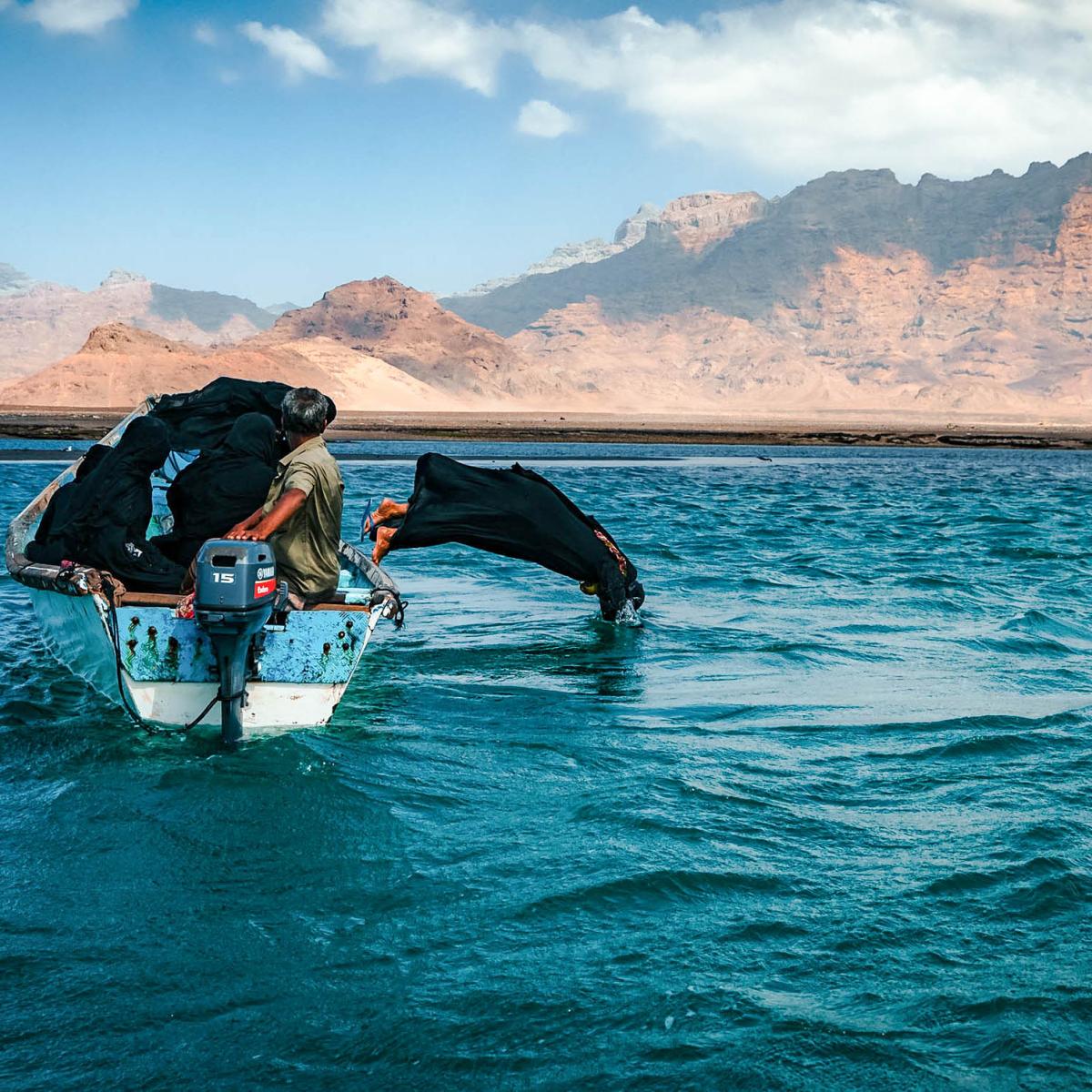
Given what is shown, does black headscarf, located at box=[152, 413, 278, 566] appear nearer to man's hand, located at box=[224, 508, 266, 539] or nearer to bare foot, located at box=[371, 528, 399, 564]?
man's hand, located at box=[224, 508, 266, 539]

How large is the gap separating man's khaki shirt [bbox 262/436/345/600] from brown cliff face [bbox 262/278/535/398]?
146 metres

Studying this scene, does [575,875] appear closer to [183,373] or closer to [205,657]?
[205,657]

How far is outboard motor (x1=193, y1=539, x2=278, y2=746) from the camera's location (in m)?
6.91

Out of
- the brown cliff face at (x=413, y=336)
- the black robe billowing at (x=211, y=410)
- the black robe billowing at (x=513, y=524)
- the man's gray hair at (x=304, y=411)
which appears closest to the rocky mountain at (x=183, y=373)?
the brown cliff face at (x=413, y=336)

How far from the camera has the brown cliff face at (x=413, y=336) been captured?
158125mm

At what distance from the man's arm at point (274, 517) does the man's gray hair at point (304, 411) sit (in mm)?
413

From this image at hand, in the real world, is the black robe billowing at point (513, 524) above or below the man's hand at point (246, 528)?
below

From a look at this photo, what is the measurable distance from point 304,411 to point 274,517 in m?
0.67

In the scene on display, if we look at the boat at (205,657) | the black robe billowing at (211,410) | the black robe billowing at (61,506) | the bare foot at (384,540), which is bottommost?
the boat at (205,657)

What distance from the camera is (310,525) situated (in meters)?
8.10

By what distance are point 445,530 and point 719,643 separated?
111 inches

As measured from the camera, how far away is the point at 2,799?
691 centimetres

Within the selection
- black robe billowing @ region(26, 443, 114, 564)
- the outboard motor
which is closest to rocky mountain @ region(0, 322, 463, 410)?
black robe billowing @ region(26, 443, 114, 564)

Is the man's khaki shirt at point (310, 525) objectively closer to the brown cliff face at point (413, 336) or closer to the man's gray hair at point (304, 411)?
the man's gray hair at point (304, 411)
